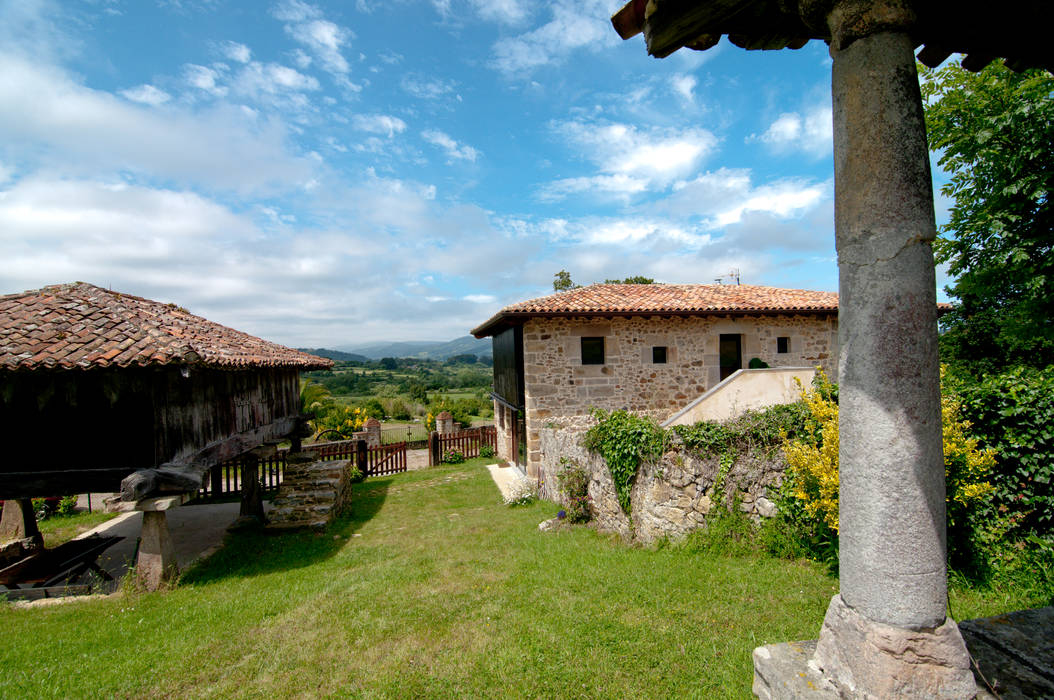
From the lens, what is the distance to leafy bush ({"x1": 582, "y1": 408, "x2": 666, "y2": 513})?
6.72m

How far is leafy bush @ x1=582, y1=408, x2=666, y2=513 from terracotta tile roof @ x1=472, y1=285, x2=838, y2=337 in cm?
413

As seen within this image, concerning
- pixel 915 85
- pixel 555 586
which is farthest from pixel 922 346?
pixel 555 586

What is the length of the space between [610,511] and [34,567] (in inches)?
353

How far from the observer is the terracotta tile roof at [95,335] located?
6.06 meters

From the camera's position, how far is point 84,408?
6.82m

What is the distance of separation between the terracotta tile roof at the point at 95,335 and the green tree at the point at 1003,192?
47.4ft

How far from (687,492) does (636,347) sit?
6.38 metres

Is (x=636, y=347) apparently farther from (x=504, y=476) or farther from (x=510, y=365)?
(x=504, y=476)

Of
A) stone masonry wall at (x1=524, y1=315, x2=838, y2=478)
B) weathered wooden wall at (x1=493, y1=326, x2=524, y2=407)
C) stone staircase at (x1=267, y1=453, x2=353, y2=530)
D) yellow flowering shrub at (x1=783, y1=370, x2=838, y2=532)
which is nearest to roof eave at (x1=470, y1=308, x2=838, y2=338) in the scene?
stone masonry wall at (x1=524, y1=315, x2=838, y2=478)

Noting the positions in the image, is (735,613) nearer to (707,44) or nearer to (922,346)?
(922,346)

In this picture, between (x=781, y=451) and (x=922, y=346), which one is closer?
(x=922, y=346)

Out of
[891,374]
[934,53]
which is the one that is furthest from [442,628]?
[934,53]

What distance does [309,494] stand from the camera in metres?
10.4

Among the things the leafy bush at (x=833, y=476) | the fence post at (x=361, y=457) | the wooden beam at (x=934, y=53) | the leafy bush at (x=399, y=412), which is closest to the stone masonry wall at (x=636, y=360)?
the leafy bush at (x=833, y=476)
